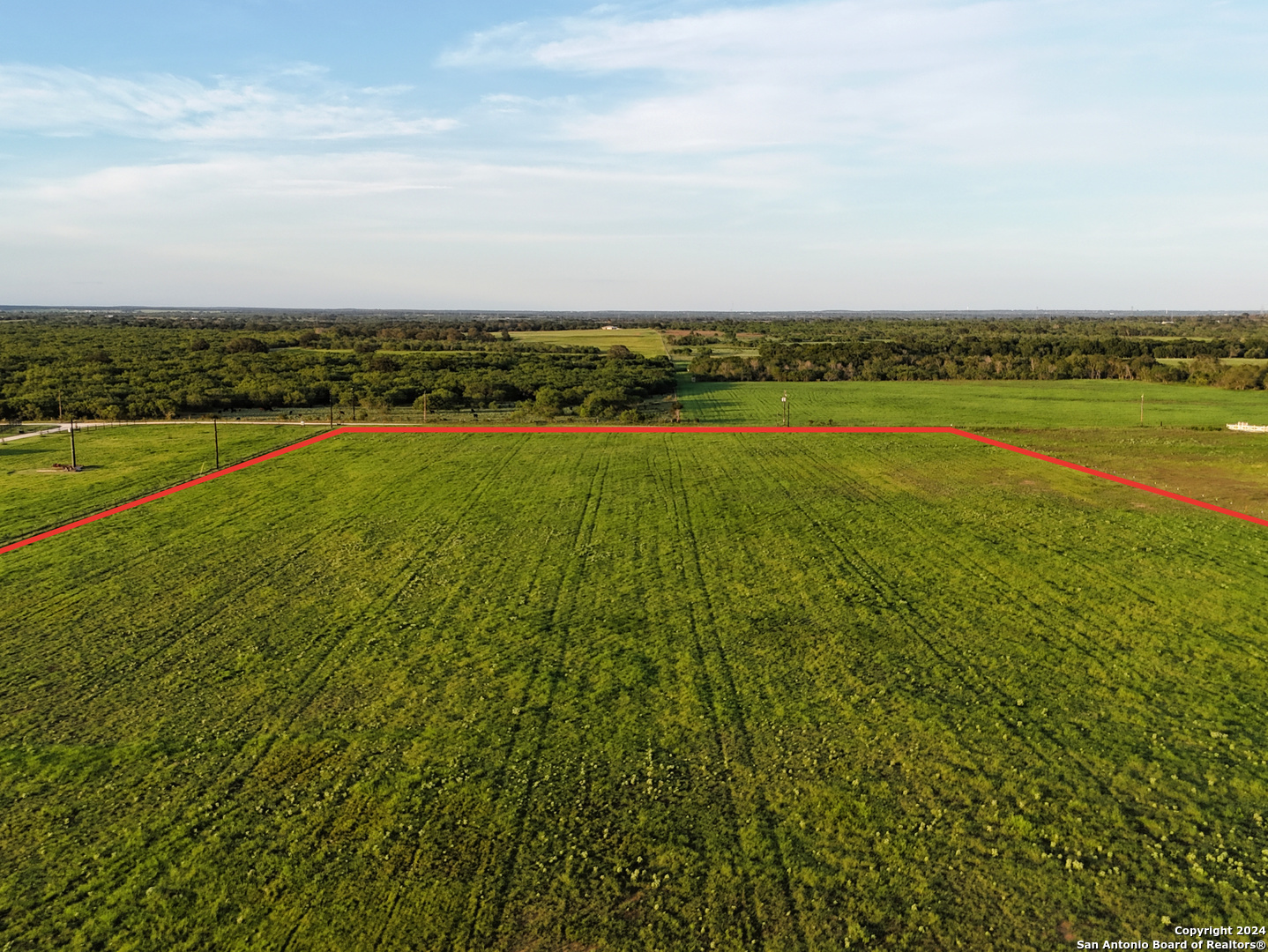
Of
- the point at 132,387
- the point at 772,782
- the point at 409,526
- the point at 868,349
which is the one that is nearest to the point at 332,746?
the point at 772,782

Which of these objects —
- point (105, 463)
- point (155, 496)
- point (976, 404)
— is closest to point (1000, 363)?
point (976, 404)

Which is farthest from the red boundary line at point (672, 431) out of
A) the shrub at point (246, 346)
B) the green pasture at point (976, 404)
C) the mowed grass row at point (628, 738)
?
the shrub at point (246, 346)

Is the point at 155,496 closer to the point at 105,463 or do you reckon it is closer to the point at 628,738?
the point at 105,463

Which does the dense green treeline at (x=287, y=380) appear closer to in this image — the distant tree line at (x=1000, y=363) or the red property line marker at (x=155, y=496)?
the distant tree line at (x=1000, y=363)

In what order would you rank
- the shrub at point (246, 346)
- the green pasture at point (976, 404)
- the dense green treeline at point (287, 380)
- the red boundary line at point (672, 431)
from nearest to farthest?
the red boundary line at point (672, 431), the dense green treeline at point (287, 380), the green pasture at point (976, 404), the shrub at point (246, 346)

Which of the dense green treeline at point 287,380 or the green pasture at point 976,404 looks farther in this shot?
the green pasture at point 976,404
